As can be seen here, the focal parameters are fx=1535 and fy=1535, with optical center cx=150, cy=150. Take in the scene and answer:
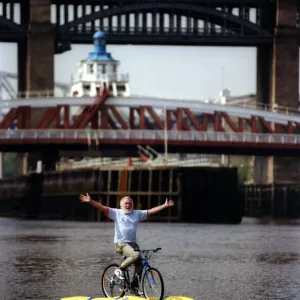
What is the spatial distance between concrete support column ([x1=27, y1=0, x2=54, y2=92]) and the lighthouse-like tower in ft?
36.9

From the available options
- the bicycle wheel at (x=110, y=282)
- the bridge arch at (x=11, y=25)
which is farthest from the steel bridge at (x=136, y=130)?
the bicycle wheel at (x=110, y=282)

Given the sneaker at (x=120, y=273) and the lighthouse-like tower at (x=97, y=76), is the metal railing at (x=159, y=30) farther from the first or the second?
the sneaker at (x=120, y=273)

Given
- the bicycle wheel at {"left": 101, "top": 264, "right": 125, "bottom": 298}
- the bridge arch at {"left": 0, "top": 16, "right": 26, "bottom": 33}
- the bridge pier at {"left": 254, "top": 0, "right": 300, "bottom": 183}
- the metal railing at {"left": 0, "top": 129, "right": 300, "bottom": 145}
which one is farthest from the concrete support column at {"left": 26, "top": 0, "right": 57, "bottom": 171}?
the bicycle wheel at {"left": 101, "top": 264, "right": 125, "bottom": 298}

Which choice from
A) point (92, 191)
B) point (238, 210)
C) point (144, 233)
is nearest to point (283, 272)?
point (144, 233)

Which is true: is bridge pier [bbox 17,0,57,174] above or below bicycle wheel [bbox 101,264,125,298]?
above

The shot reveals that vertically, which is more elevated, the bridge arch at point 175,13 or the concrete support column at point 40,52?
the bridge arch at point 175,13

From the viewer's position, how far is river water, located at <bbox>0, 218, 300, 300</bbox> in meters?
33.5

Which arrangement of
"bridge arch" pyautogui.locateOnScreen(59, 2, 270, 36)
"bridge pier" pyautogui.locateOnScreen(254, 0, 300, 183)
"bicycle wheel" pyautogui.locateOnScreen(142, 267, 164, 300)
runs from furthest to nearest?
"bridge arch" pyautogui.locateOnScreen(59, 2, 270, 36) < "bridge pier" pyautogui.locateOnScreen(254, 0, 300, 183) < "bicycle wheel" pyautogui.locateOnScreen(142, 267, 164, 300)

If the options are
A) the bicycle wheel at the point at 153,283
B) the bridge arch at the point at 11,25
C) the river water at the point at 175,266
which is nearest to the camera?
the bicycle wheel at the point at 153,283

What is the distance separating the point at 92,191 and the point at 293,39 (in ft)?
139

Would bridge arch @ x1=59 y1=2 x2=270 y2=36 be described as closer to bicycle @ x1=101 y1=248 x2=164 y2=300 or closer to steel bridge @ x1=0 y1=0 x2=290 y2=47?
steel bridge @ x1=0 y1=0 x2=290 y2=47

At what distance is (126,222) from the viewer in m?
30.4

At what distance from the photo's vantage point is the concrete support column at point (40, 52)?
144 meters

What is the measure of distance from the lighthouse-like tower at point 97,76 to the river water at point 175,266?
91701 mm
